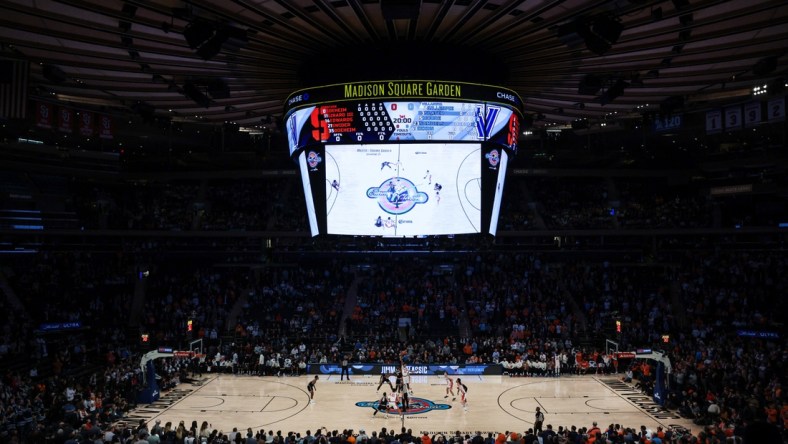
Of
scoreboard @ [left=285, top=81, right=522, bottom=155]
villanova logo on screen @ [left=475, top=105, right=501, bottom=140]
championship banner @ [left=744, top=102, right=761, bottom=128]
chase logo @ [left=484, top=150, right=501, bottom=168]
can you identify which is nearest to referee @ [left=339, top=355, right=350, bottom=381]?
scoreboard @ [left=285, top=81, right=522, bottom=155]

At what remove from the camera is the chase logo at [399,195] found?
19.1 meters

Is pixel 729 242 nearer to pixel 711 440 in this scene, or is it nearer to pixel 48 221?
pixel 711 440

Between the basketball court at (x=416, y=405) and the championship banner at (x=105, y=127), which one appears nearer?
the basketball court at (x=416, y=405)

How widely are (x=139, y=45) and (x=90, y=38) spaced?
1114 millimetres

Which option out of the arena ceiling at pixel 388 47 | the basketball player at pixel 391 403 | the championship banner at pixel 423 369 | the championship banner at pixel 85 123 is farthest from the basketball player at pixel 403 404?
the championship banner at pixel 85 123

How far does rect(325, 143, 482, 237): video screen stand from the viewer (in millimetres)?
19016

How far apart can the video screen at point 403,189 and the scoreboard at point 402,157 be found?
0.10 ft

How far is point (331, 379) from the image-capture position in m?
31.1

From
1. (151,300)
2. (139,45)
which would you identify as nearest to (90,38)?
(139,45)

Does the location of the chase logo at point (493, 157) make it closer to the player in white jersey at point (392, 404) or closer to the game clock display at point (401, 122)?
the game clock display at point (401, 122)

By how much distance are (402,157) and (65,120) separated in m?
11.6

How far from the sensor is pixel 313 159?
19.6 m

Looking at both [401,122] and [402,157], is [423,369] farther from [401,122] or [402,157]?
[401,122]

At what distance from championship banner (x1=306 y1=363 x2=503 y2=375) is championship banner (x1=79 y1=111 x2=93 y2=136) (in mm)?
15841
